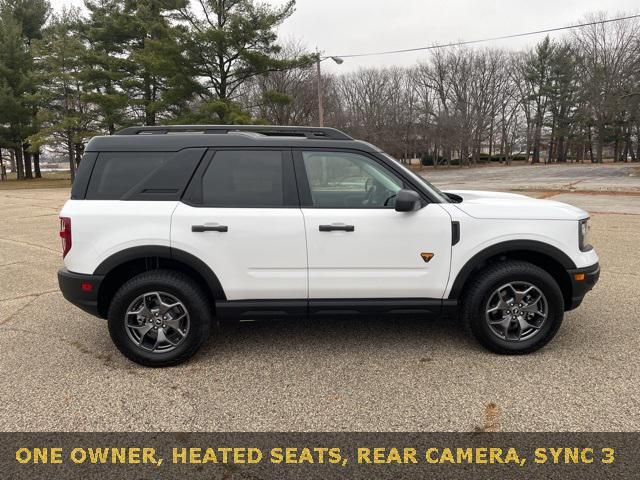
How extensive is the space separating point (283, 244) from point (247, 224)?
0.31 meters

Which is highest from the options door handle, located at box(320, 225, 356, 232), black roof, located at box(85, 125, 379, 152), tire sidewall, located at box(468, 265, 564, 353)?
black roof, located at box(85, 125, 379, 152)

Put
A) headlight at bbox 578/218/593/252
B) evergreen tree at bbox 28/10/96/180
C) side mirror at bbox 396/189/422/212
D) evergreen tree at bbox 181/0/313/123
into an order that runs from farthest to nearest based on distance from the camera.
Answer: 1. evergreen tree at bbox 28/10/96/180
2. evergreen tree at bbox 181/0/313/123
3. headlight at bbox 578/218/593/252
4. side mirror at bbox 396/189/422/212

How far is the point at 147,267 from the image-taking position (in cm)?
360

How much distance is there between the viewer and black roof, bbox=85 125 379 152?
3465 mm

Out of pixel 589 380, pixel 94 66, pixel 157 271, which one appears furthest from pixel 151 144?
pixel 94 66

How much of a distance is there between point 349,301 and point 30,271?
5657 millimetres

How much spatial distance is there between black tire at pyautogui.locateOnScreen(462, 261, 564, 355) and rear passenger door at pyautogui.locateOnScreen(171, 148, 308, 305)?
1.34 m

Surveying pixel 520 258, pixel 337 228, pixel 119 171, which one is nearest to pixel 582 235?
pixel 520 258

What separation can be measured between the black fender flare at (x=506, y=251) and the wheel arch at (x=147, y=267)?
6.07 feet

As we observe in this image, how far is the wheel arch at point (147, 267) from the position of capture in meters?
3.37

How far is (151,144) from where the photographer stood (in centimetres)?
347

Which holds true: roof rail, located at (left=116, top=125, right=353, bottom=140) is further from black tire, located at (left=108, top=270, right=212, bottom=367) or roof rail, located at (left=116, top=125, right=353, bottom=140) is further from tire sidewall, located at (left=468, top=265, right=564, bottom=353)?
tire sidewall, located at (left=468, top=265, right=564, bottom=353)

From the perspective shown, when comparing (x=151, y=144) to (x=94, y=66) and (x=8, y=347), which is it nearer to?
(x=8, y=347)

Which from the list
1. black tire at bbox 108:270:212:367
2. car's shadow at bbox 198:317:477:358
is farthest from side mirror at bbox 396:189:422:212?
black tire at bbox 108:270:212:367
